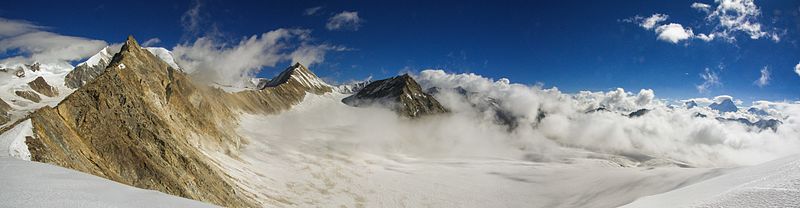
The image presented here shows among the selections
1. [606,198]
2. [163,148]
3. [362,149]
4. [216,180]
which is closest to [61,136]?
[163,148]

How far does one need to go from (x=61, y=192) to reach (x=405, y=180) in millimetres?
116660

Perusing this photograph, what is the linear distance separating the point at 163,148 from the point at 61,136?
897 inches

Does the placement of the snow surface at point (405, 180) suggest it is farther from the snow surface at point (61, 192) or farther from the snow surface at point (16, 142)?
the snow surface at point (61, 192)

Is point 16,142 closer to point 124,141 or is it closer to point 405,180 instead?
point 124,141

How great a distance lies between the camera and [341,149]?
165m

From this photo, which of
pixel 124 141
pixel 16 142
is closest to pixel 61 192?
pixel 16 142

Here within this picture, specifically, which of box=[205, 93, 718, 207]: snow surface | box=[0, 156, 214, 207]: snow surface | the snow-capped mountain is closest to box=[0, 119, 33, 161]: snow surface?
the snow-capped mountain

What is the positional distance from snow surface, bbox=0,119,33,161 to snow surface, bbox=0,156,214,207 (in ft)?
50.4

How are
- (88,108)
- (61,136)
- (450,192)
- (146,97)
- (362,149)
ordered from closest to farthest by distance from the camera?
(61,136)
(88,108)
(146,97)
(450,192)
(362,149)

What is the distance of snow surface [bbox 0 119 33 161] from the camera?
80.7 feet

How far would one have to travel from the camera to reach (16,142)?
2650 cm

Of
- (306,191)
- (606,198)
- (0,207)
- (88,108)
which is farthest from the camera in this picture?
(306,191)

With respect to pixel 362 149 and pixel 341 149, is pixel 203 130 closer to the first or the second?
pixel 341 149

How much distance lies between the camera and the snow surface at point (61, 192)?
9.32m
